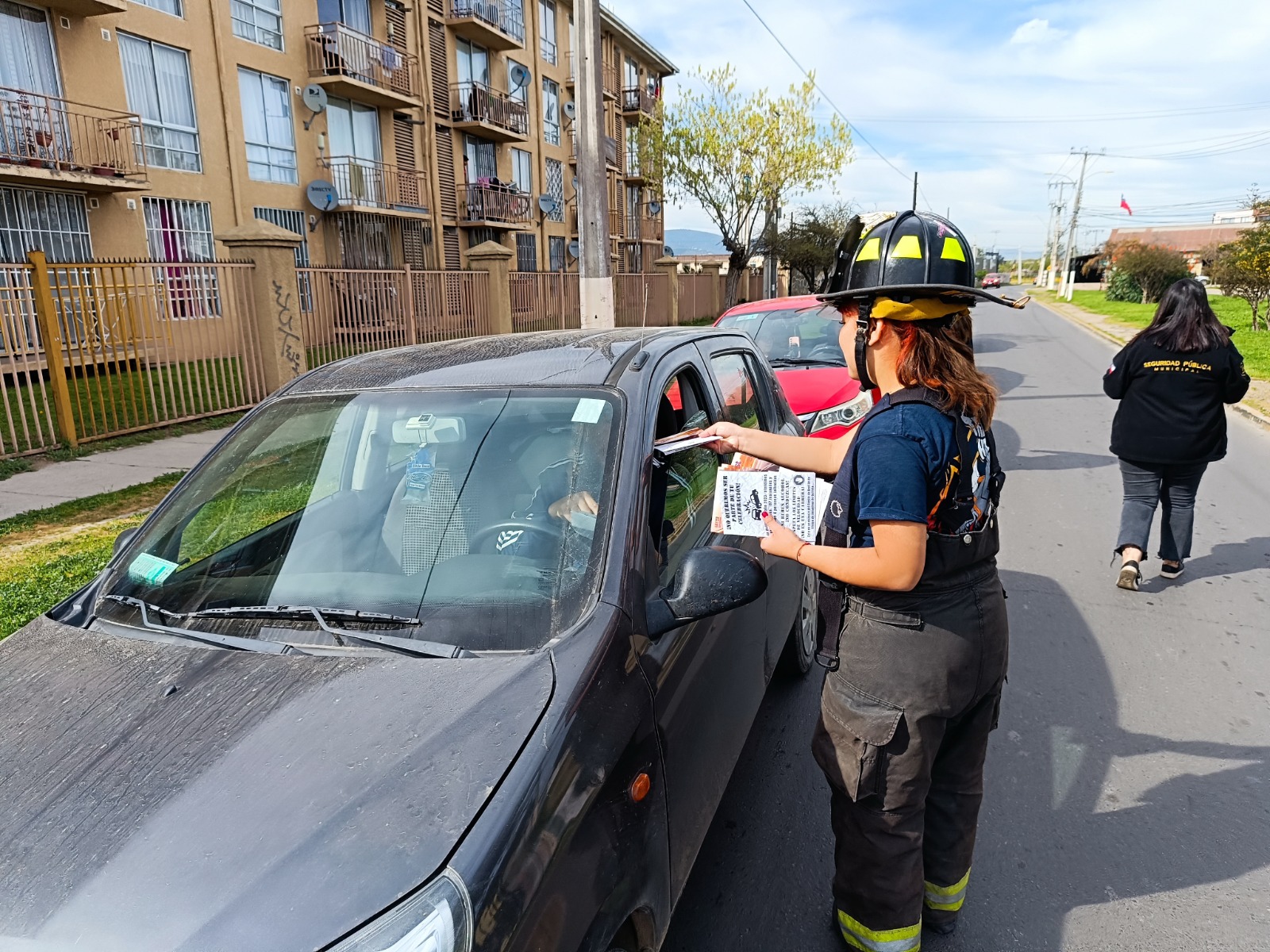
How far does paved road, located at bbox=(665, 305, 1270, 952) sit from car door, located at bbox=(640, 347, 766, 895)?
0.44m

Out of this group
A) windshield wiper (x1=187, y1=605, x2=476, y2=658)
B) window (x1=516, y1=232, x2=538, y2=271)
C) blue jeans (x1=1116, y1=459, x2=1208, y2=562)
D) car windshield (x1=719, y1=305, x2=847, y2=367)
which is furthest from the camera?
window (x1=516, y1=232, x2=538, y2=271)

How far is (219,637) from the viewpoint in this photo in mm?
2002

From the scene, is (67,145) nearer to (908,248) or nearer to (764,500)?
(764,500)

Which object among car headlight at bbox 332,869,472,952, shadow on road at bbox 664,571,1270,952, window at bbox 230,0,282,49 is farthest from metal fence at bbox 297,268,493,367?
car headlight at bbox 332,869,472,952

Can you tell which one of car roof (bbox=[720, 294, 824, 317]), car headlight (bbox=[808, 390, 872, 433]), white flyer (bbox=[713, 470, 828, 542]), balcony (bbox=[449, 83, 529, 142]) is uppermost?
balcony (bbox=[449, 83, 529, 142])

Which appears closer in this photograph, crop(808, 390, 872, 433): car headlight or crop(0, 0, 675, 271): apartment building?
crop(808, 390, 872, 433): car headlight

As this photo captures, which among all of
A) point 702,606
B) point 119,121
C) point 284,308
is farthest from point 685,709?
point 119,121

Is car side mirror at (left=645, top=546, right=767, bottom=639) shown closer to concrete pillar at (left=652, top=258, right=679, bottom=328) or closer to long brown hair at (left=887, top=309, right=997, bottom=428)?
long brown hair at (left=887, top=309, right=997, bottom=428)

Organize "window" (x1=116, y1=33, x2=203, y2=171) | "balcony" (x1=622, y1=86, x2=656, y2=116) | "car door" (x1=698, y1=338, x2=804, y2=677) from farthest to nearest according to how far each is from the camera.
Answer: "balcony" (x1=622, y1=86, x2=656, y2=116) < "window" (x1=116, y1=33, x2=203, y2=171) < "car door" (x1=698, y1=338, x2=804, y2=677)

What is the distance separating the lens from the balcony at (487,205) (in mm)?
27109

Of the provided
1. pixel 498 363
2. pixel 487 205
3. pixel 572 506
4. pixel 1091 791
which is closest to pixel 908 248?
pixel 572 506

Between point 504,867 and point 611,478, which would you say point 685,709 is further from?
point 504,867

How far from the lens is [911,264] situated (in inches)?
79.4

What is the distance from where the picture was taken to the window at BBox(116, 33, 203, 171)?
1652cm
